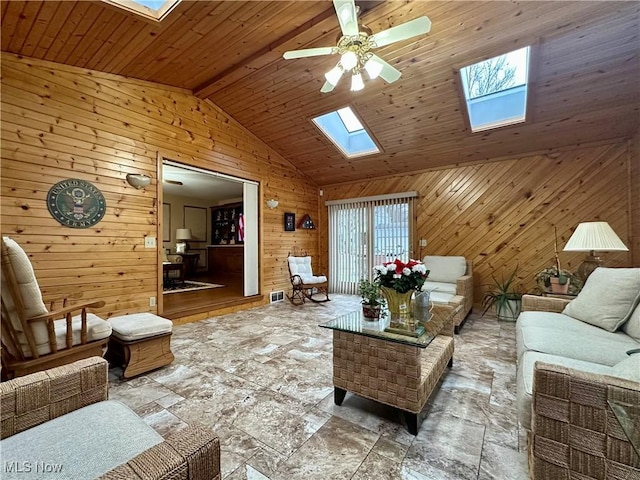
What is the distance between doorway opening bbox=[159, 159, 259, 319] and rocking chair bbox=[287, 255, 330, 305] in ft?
2.22

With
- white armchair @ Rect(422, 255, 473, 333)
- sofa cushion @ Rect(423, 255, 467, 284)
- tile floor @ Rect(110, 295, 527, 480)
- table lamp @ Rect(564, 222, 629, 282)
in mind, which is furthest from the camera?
sofa cushion @ Rect(423, 255, 467, 284)

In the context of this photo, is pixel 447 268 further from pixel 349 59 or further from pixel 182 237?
pixel 182 237

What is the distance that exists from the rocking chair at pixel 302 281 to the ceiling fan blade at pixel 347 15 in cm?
370

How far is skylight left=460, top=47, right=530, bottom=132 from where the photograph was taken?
3199 mm

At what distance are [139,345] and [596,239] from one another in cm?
454

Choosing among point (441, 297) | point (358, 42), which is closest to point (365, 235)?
point (441, 297)

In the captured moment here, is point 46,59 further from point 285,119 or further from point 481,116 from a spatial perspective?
point 481,116

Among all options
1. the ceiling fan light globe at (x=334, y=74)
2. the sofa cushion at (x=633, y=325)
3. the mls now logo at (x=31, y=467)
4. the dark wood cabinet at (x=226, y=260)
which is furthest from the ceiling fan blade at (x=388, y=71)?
the dark wood cabinet at (x=226, y=260)

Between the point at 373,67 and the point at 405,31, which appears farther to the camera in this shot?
the point at 373,67

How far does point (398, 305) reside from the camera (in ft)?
6.24

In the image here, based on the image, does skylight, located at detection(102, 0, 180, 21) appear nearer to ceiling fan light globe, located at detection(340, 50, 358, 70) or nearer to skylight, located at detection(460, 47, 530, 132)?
ceiling fan light globe, located at detection(340, 50, 358, 70)

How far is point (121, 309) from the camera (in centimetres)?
320

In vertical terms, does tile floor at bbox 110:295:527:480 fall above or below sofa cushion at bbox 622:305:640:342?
below

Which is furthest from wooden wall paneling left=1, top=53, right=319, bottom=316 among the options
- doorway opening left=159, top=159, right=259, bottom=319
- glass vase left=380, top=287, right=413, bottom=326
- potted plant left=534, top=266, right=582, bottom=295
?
potted plant left=534, top=266, right=582, bottom=295
